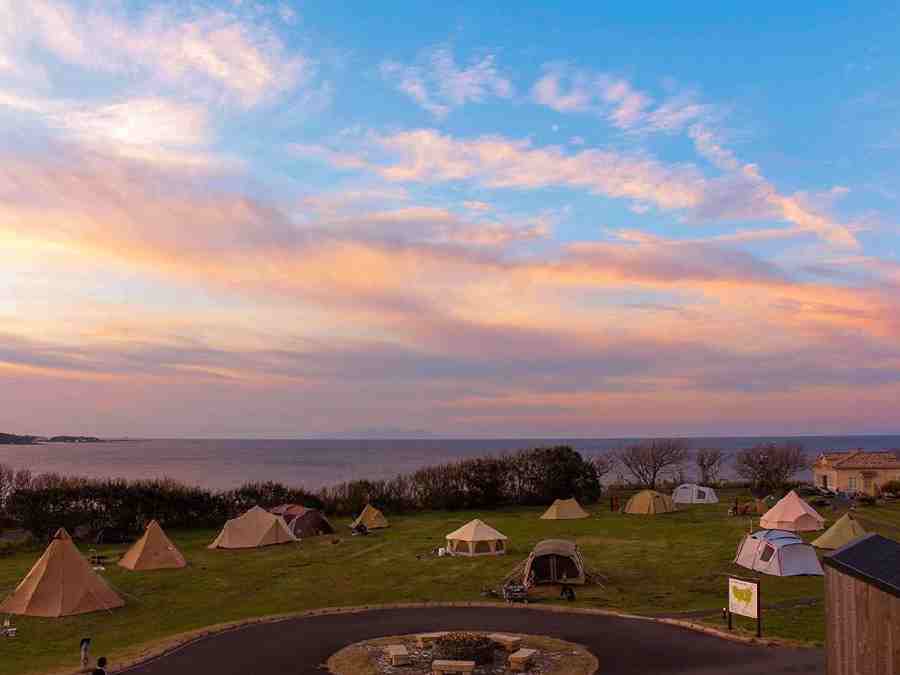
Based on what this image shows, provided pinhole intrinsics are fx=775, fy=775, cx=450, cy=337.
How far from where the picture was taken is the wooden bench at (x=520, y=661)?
63.5 ft

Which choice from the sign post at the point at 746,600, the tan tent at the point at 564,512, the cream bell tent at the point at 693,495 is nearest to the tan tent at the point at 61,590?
the sign post at the point at 746,600

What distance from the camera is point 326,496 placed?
6344cm

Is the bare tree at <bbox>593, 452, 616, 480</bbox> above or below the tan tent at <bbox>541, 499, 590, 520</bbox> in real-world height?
above

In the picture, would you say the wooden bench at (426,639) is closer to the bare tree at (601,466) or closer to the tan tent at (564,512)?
the tan tent at (564,512)

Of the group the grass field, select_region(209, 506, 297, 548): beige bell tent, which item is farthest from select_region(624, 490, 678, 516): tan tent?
select_region(209, 506, 297, 548): beige bell tent

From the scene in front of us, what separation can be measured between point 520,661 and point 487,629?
15.2ft

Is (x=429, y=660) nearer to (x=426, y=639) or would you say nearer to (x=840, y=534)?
→ (x=426, y=639)

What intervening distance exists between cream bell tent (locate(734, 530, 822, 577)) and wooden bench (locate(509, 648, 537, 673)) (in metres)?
16.2

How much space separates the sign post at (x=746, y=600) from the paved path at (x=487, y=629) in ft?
4.19

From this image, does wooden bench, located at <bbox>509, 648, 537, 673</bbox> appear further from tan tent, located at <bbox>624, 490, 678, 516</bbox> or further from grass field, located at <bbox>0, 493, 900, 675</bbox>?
tan tent, located at <bbox>624, 490, 678, 516</bbox>

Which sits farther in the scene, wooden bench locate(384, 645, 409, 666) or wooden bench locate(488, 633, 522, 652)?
wooden bench locate(488, 633, 522, 652)

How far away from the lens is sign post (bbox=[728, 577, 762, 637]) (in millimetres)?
21828

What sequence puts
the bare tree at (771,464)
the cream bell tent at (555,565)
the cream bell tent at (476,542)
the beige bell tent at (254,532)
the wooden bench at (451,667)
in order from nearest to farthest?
1. the wooden bench at (451,667)
2. the cream bell tent at (555,565)
3. the cream bell tent at (476,542)
4. the beige bell tent at (254,532)
5. the bare tree at (771,464)

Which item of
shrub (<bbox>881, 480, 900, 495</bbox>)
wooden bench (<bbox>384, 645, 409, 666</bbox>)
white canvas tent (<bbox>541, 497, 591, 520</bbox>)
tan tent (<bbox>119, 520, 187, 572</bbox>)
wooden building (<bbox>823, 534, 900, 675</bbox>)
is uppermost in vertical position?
wooden building (<bbox>823, 534, 900, 675</bbox>)
